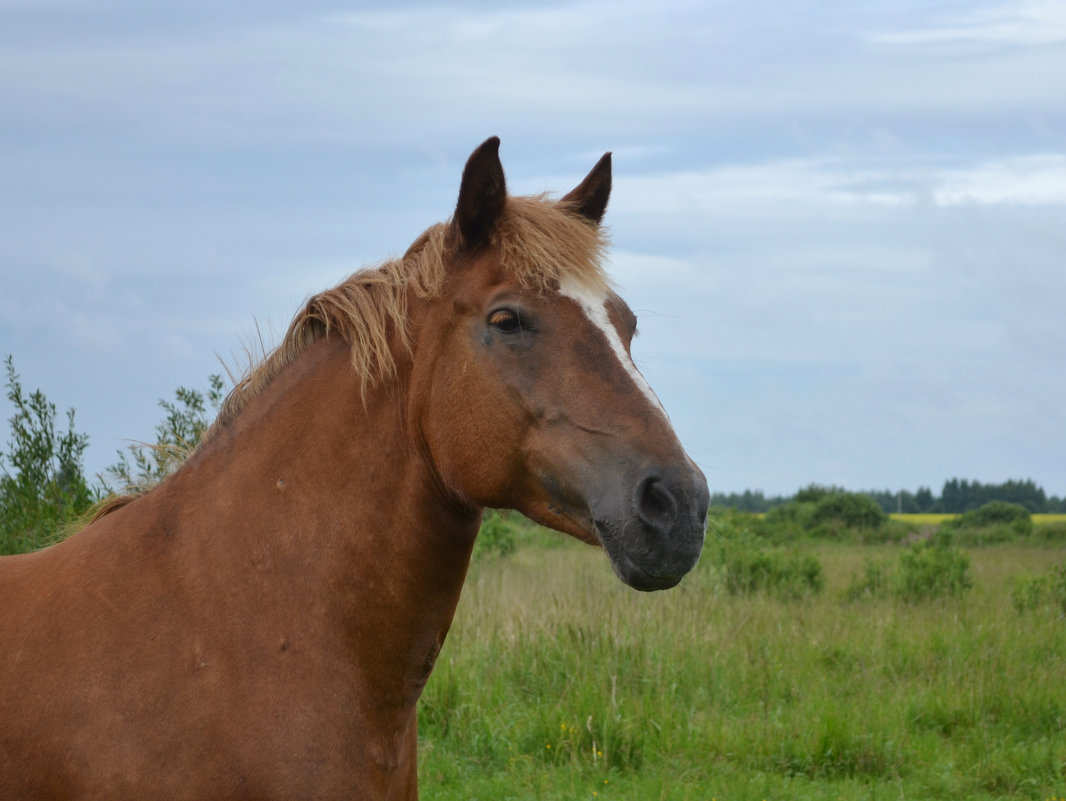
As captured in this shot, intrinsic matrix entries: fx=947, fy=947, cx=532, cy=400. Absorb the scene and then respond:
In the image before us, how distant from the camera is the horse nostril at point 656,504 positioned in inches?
93.0

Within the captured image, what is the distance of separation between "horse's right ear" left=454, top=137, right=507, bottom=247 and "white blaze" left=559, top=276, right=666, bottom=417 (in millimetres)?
321

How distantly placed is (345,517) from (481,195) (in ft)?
3.30

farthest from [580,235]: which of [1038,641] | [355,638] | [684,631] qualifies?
[1038,641]

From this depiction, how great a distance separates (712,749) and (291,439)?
14.7 ft

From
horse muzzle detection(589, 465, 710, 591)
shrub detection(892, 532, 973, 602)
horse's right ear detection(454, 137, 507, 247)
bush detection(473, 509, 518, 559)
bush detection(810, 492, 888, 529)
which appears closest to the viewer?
horse muzzle detection(589, 465, 710, 591)

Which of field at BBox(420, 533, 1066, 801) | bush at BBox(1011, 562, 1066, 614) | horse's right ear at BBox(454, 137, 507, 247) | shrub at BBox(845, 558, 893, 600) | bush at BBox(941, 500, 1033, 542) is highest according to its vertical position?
bush at BBox(941, 500, 1033, 542)

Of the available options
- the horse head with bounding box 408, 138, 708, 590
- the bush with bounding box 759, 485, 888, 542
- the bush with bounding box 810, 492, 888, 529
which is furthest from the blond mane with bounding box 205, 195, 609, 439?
Result: the bush with bounding box 810, 492, 888, 529

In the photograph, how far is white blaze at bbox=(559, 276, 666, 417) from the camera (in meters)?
2.57

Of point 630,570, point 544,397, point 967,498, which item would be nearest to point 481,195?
point 544,397

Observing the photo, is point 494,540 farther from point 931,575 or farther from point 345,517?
point 345,517

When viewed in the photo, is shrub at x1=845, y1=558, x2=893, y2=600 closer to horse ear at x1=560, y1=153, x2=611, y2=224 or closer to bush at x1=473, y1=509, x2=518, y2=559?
bush at x1=473, y1=509, x2=518, y2=559

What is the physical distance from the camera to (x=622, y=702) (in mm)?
6543

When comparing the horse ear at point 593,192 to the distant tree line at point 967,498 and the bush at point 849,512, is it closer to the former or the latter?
the bush at point 849,512

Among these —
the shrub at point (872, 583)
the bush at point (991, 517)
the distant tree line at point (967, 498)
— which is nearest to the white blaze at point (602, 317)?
the shrub at point (872, 583)
